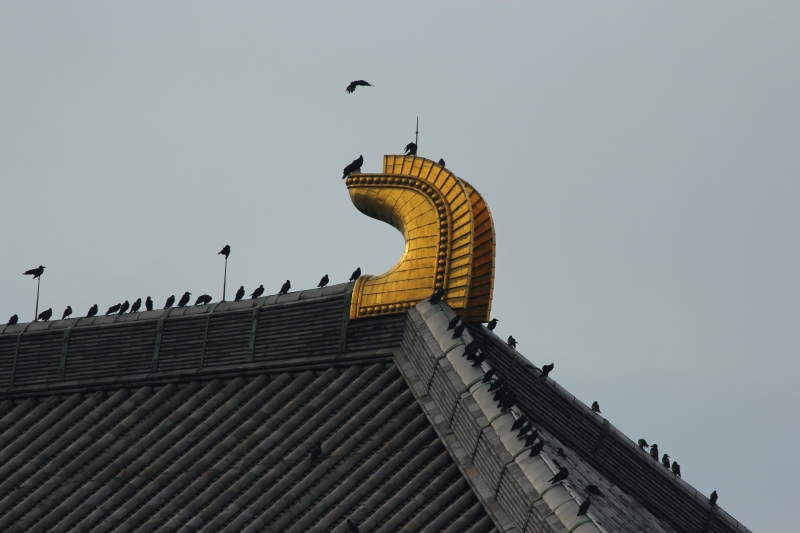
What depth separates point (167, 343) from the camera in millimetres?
52906

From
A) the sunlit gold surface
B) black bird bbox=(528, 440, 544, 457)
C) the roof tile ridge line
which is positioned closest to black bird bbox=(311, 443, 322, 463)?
the roof tile ridge line

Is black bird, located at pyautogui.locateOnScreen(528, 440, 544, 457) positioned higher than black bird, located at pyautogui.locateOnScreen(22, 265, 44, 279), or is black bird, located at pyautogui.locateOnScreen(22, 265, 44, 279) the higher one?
black bird, located at pyautogui.locateOnScreen(22, 265, 44, 279)

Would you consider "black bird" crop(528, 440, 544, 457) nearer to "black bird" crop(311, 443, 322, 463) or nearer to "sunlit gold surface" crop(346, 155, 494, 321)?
"black bird" crop(311, 443, 322, 463)

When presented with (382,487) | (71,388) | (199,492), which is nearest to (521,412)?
(382,487)

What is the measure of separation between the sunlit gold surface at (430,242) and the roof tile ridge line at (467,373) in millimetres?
584

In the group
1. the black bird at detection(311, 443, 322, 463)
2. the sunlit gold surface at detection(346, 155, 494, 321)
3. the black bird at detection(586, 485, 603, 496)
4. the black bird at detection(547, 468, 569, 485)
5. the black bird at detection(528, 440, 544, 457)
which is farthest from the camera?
the sunlit gold surface at detection(346, 155, 494, 321)

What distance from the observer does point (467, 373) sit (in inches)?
1887

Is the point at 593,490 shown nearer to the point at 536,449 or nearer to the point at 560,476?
the point at 536,449

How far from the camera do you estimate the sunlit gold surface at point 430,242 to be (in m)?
50.5

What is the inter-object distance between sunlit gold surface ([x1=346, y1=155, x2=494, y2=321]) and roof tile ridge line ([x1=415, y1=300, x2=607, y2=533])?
0.58 m

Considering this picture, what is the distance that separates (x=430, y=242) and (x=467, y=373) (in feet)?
12.8

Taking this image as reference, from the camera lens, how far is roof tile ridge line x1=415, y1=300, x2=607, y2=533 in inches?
1741

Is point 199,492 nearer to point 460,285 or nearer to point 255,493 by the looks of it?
point 255,493

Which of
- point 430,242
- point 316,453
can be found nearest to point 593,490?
point 316,453
